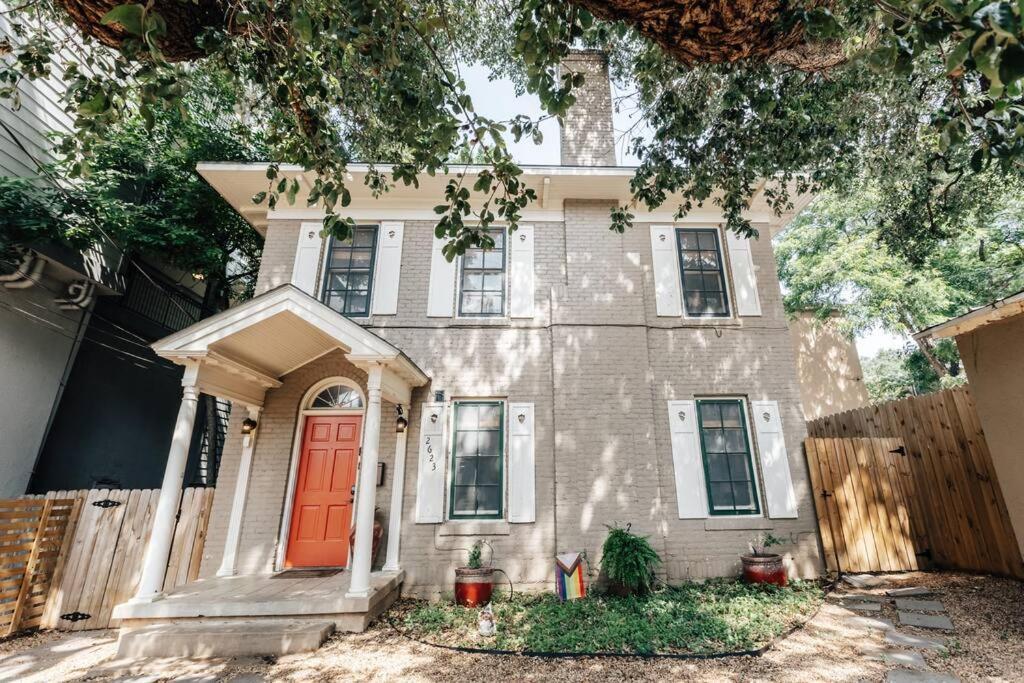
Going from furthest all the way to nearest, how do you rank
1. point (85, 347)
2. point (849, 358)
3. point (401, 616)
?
point (849, 358) < point (85, 347) < point (401, 616)

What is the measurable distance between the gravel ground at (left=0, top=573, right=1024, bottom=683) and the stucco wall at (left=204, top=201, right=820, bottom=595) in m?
1.66

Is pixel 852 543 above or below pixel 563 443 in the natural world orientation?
below

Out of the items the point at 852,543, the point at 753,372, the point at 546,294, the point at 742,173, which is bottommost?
the point at 852,543

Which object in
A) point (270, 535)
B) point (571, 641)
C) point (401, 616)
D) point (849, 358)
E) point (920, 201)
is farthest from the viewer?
point (849, 358)

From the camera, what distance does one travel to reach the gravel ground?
3.72m

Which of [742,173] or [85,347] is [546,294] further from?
[85,347]

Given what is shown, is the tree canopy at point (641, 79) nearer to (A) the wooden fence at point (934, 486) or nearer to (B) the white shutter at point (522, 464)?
(A) the wooden fence at point (934, 486)

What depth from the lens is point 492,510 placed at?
634 centimetres

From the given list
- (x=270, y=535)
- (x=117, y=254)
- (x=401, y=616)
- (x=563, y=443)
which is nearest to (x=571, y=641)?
(x=401, y=616)

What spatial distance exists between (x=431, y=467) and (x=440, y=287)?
270 cm

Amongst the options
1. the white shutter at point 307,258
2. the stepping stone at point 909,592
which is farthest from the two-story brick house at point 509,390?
the stepping stone at point 909,592

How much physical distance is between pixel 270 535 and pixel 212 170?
538cm

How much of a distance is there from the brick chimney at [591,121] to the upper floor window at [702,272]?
6.21ft

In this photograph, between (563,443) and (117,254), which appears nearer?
(563,443)
